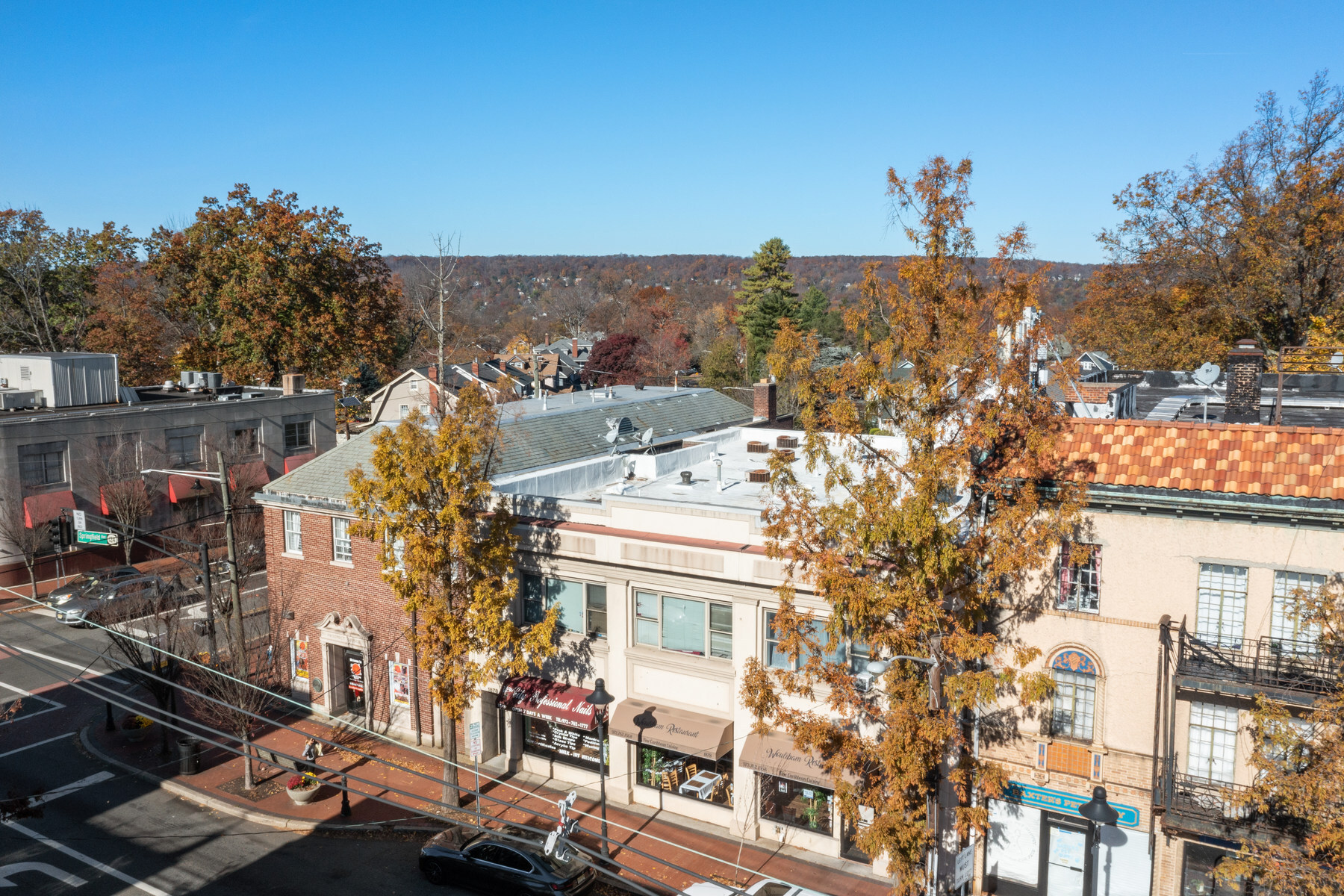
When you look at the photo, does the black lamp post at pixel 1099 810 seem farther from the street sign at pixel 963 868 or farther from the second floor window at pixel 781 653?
the second floor window at pixel 781 653

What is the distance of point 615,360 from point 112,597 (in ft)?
196

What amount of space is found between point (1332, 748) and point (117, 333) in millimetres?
65006

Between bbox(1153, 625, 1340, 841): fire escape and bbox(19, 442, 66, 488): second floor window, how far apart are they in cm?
4135

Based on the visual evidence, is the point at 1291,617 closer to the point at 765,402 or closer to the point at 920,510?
the point at 920,510

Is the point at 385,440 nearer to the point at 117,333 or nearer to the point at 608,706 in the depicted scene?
the point at 608,706

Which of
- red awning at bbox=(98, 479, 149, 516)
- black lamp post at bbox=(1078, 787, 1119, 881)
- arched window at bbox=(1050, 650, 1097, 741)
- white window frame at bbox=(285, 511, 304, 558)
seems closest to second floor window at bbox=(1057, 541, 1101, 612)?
arched window at bbox=(1050, 650, 1097, 741)

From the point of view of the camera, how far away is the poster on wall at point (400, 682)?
86.0 ft

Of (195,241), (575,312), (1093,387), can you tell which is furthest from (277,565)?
(575,312)

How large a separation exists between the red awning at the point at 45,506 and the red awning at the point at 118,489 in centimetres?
115

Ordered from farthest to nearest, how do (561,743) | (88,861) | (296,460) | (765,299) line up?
(765,299) → (296,460) → (561,743) → (88,861)

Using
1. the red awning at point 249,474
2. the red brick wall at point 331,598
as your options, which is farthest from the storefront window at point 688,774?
the red awning at point 249,474

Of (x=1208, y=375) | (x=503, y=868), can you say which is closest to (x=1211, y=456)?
(x=1208, y=375)

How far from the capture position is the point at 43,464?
130ft

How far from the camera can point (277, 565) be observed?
28.7 metres
